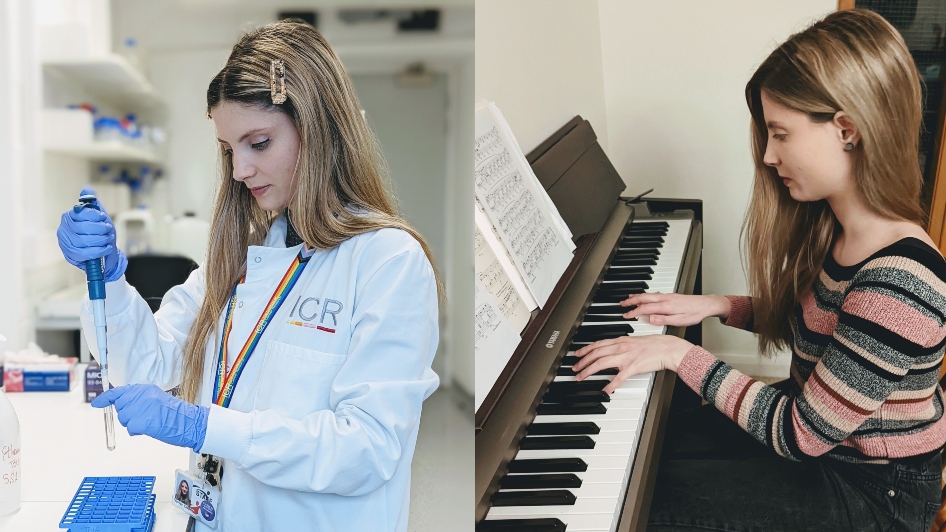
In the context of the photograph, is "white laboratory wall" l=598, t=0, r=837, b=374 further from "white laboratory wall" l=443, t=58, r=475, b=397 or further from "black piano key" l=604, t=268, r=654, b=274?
"black piano key" l=604, t=268, r=654, b=274

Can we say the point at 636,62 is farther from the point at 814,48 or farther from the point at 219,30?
the point at 814,48

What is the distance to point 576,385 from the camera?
1173 millimetres

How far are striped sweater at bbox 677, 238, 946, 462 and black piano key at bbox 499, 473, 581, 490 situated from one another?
18.0 inches

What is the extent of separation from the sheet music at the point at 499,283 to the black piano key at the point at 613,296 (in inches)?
12.5

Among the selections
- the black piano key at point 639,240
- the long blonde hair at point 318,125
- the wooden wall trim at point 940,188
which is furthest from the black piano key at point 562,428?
the wooden wall trim at point 940,188

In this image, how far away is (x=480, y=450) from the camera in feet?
2.97

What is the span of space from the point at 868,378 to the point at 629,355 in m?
0.35

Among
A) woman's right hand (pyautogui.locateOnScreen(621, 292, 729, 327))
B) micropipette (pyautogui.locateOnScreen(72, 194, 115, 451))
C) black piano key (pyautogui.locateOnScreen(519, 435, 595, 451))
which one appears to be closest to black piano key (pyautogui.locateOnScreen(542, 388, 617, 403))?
black piano key (pyautogui.locateOnScreen(519, 435, 595, 451))

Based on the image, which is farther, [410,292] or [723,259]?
[723,259]

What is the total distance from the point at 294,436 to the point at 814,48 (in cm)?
104

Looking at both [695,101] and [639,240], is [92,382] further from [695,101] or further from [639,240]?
[695,101]

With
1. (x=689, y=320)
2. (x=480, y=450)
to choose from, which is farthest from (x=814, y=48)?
(x=480, y=450)

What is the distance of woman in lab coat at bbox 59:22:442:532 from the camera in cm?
81

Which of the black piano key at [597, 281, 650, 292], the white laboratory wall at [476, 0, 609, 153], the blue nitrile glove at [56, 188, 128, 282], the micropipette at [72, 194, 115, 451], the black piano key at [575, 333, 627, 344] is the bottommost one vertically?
the black piano key at [575, 333, 627, 344]
